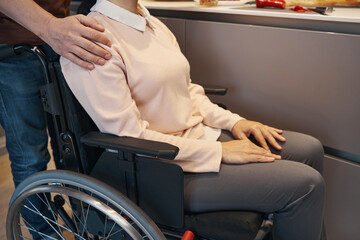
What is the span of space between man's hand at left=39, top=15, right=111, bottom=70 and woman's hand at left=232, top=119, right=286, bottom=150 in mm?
542

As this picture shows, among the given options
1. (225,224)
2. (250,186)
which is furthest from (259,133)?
(225,224)

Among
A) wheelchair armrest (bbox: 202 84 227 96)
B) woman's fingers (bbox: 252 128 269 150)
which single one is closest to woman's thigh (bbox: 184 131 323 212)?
woman's fingers (bbox: 252 128 269 150)

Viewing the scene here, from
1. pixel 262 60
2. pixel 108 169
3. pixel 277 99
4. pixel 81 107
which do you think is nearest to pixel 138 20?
pixel 81 107

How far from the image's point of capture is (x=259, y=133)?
3.93 ft

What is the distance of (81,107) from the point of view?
3.22 feet

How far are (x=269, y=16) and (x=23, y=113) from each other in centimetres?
98

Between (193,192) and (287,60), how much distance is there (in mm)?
680

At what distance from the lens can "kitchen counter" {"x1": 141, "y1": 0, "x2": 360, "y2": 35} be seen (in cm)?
119

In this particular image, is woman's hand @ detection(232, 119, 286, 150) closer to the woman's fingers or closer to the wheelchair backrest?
the woman's fingers

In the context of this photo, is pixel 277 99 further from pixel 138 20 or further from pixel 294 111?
pixel 138 20

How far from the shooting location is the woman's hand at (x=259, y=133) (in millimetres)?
1183

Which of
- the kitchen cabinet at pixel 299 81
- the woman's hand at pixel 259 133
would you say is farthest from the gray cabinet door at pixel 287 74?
the woman's hand at pixel 259 133

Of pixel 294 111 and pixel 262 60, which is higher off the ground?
pixel 262 60

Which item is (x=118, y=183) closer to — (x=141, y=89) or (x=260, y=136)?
(x=141, y=89)
